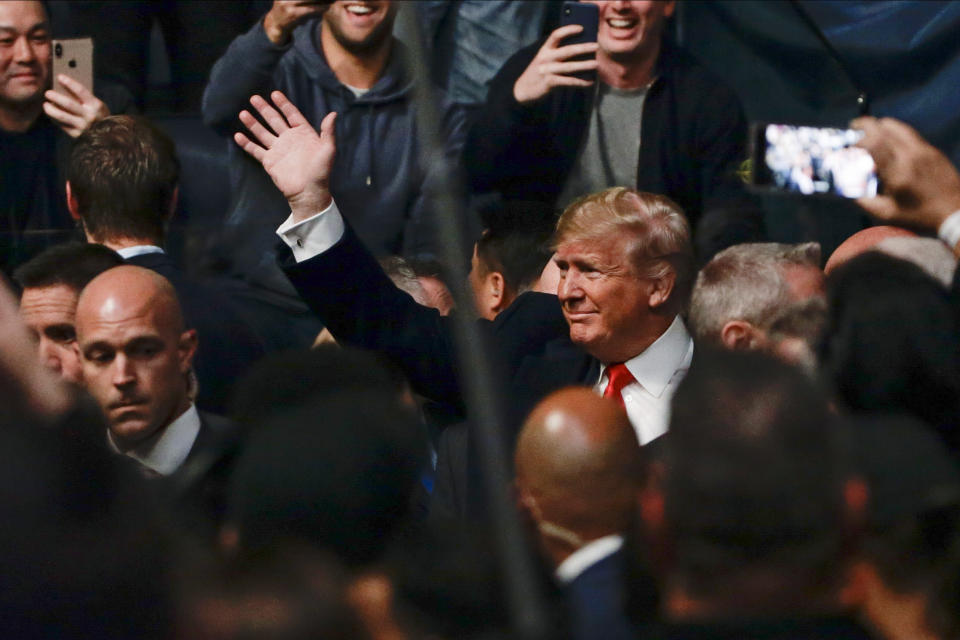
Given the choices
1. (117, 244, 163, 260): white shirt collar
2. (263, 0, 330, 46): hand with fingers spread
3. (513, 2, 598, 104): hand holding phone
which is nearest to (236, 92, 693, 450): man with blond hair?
(513, 2, 598, 104): hand holding phone

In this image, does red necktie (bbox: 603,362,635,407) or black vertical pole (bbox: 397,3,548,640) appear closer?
black vertical pole (bbox: 397,3,548,640)

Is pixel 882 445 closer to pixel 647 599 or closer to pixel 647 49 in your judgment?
pixel 647 599

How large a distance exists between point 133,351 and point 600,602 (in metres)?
1.70

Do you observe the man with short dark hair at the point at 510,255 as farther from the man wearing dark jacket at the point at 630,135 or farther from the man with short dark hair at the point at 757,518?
the man with short dark hair at the point at 757,518

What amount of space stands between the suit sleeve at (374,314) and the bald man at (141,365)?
1.04 ft

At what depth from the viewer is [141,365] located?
3791 millimetres

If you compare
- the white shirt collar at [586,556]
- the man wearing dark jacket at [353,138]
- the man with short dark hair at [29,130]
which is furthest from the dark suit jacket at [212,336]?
the white shirt collar at [586,556]

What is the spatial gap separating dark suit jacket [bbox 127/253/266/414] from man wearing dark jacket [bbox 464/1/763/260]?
845mm

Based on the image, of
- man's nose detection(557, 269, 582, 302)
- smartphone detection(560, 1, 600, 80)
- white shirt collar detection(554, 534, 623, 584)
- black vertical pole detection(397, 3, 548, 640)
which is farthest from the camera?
A: smartphone detection(560, 1, 600, 80)

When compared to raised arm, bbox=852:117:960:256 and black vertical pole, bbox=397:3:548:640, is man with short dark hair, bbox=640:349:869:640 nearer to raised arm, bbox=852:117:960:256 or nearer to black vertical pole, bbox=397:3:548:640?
black vertical pole, bbox=397:3:548:640

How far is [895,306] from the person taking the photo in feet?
8.93

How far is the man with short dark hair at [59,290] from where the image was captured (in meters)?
4.08

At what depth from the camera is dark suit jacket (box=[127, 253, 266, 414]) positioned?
13.5ft

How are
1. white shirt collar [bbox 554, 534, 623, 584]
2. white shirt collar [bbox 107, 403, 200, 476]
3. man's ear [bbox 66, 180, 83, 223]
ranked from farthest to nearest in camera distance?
1. man's ear [bbox 66, 180, 83, 223]
2. white shirt collar [bbox 107, 403, 200, 476]
3. white shirt collar [bbox 554, 534, 623, 584]
